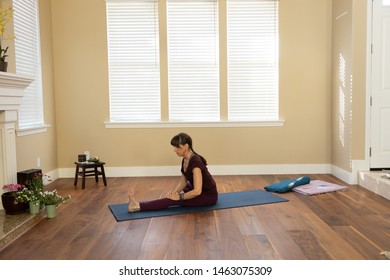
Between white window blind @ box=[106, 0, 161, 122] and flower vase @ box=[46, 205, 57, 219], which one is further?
white window blind @ box=[106, 0, 161, 122]

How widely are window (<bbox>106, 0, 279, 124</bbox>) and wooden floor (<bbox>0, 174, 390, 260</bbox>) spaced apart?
184 cm

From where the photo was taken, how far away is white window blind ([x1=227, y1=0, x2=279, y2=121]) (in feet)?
19.9

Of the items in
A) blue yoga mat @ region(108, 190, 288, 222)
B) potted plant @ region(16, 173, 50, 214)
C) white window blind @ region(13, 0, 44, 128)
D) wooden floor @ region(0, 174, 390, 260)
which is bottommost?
wooden floor @ region(0, 174, 390, 260)

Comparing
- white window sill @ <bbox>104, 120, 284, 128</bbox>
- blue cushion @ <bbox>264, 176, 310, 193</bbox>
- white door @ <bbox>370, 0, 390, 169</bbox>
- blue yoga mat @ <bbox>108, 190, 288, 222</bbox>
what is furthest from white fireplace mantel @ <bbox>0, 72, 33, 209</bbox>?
white door @ <bbox>370, 0, 390, 169</bbox>

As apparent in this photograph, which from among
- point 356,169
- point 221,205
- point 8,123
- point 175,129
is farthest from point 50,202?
point 356,169

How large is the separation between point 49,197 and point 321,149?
4023mm

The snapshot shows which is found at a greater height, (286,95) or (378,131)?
(286,95)

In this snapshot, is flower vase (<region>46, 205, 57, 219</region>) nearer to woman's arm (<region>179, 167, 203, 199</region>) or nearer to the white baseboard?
woman's arm (<region>179, 167, 203, 199</region>)

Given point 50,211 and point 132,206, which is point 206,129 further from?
point 50,211

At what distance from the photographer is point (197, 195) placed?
4.20m

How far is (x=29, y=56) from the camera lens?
17.2ft

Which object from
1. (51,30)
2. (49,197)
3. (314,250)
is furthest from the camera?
(51,30)

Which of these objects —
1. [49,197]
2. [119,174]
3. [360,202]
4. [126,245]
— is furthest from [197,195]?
[119,174]

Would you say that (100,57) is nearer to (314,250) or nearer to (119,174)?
(119,174)
